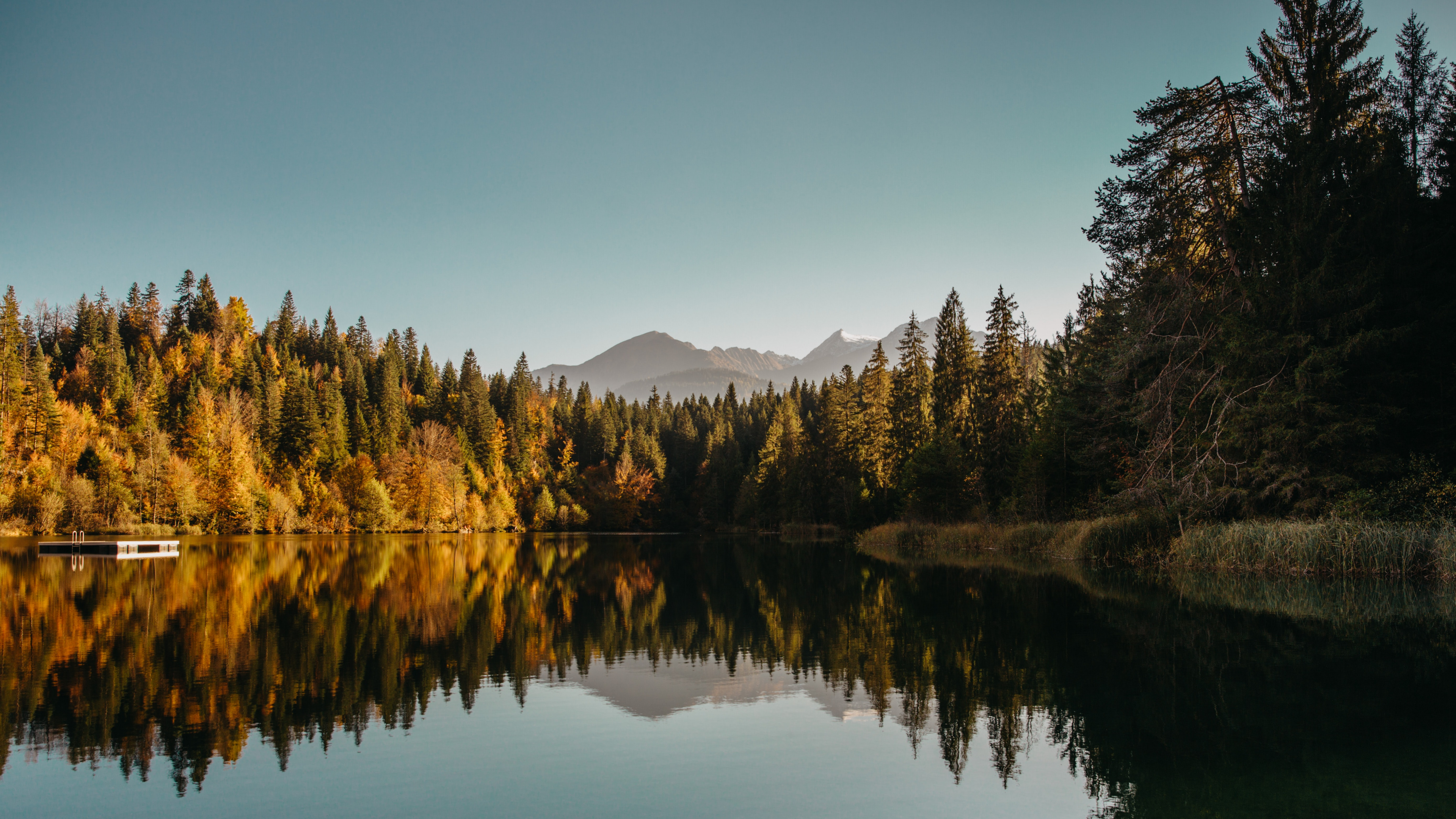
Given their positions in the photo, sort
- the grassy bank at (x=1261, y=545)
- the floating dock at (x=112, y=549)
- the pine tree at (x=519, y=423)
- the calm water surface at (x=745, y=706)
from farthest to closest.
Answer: the pine tree at (x=519, y=423)
the floating dock at (x=112, y=549)
the grassy bank at (x=1261, y=545)
the calm water surface at (x=745, y=706)

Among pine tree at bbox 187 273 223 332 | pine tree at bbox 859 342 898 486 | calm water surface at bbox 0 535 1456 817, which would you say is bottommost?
calm water surface at bbox 0 535 1456 817

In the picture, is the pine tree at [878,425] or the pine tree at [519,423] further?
the pine tree at [519,423]

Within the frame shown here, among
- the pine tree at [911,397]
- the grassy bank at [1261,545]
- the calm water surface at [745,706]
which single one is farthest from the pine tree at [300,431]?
the grassy bank at [1261,545]

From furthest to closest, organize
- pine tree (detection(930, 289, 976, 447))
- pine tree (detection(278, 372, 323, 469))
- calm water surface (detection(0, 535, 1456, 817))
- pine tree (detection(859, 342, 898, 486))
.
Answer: pine tree (detection(278, 372, 323, 469))
pine tree (detection(859, 342, 898, 486))
pine tree (detection(930, 289, 976, 447))
calm water surface (detection(0, 535, 1456, 817))

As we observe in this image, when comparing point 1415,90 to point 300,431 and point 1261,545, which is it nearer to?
point 1261,545

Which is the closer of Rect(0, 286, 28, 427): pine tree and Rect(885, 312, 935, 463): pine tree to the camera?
Rect(885, 312, 935, 463): pine tree

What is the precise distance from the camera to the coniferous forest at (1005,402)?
2394 cm

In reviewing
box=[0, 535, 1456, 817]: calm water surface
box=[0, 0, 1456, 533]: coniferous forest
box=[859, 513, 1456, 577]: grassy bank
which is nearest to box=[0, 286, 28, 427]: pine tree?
box=[0, 0, 1456, 533]: coniferous forest

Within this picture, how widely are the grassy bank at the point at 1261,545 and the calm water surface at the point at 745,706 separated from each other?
130 cm

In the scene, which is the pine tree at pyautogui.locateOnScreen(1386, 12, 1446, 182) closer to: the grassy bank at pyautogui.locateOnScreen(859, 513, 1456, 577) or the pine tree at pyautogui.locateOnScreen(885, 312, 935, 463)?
the grassy bank at pyautogui.locateOnScreen(859, 513, 1456, 577)

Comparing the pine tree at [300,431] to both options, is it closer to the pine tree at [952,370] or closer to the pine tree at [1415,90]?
the pine tree at [952,370]

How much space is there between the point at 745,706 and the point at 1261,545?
20797mm

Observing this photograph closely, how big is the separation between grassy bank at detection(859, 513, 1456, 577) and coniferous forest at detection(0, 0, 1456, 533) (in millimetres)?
903

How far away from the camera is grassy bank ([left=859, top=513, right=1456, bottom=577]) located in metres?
21.7
